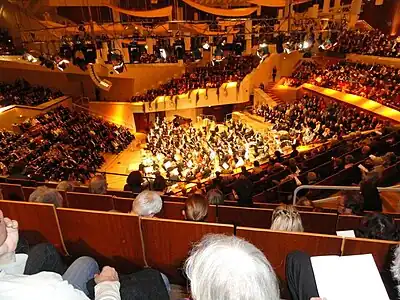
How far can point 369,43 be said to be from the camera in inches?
580

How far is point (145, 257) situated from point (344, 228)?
1811 mm

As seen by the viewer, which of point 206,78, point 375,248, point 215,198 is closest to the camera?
point 375,248

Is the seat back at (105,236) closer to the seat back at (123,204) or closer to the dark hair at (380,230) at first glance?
the seat back at (123,204)

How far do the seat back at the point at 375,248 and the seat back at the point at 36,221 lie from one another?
222cm

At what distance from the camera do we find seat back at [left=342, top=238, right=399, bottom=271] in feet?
6.87

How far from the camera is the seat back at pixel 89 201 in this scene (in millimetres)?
3908

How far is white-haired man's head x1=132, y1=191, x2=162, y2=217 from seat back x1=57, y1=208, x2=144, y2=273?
0.13m

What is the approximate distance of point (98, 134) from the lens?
13062mm

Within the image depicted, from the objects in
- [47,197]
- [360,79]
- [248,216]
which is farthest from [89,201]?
[360,79]

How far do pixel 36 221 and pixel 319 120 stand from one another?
995 cm

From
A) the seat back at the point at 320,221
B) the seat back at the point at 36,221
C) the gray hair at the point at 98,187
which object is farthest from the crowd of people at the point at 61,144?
the seat back at the point at 320,221

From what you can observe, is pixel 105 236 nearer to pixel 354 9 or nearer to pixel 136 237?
pixel 136 237

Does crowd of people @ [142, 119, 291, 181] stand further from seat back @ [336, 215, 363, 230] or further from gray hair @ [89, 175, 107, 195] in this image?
seat back @ [336, 215, 363, 230]

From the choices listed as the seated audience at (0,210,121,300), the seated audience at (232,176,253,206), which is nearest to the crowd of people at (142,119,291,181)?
the seated audience at (232,176,253,206)
